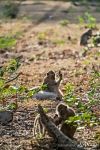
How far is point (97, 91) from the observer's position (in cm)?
995

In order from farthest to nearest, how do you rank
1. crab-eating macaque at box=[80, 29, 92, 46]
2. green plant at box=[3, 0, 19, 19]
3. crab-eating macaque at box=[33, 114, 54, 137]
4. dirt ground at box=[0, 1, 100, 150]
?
green plant at box=[3, 0, 19, 19] < crab-eating macaque at box=[80, 29, 92, 46] < dirt ground at box=[0, 1, 100, 150] < crab-eating macaque at box=[33, 114, 54, 137]

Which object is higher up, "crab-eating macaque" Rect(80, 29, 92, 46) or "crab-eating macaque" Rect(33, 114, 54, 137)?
"crab-eating macaque" Rect(33, 114, 54, 137)

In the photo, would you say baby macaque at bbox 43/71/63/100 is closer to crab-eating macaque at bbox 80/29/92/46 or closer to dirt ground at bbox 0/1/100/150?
dirt ground at bbox 0/1/100/150

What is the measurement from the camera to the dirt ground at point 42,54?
7.93 m

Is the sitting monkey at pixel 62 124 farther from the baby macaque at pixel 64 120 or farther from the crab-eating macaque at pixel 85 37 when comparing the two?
the crab-eating macaque at pixel 85 37

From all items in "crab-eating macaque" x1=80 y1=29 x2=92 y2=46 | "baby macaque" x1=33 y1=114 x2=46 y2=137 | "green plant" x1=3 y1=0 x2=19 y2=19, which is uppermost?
"baby macaque" x1=33 y1=114 x2=46 y2=137

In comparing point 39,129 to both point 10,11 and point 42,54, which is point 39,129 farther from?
point 10,11

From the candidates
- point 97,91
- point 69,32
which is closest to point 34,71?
point 97,91

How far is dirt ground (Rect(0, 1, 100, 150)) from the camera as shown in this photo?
26.0 feet

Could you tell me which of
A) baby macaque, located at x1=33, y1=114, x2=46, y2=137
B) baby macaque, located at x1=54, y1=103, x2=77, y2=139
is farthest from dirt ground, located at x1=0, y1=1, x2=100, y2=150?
baby macaque, located at x1=54, y1=103, x2=77, y2=139

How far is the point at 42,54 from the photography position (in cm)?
1606

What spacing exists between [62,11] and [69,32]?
728 centimetres

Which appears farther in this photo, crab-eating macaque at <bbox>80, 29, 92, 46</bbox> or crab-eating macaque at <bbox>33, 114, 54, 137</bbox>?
crab-eating macaque at <bbox>80, 29, 92, 46</bbox>

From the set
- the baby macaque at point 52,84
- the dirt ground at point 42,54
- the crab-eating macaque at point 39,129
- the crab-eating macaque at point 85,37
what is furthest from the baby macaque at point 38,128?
the crab-eating macaque at point 85,37
